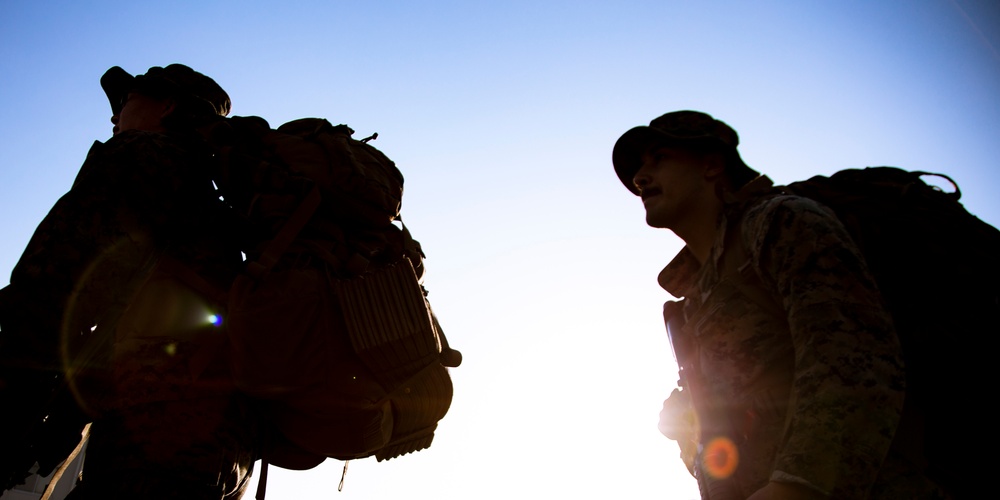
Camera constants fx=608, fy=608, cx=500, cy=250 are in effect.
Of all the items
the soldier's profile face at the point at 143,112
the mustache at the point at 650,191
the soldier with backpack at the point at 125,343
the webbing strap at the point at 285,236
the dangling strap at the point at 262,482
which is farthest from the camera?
the soldier's profile face at the point at 143,112

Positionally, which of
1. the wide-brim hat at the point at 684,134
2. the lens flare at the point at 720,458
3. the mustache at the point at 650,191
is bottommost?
the lens flare at the point at 720,458

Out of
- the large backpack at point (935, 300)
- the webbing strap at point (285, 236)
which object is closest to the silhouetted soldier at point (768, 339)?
the large backpack at point (935, 300)

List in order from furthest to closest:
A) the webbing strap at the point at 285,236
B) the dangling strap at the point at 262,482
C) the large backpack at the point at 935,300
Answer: the dangling strap at the point at 262,482, the webbing strap at the point at 285,236, the large backpack at the point at 935,300

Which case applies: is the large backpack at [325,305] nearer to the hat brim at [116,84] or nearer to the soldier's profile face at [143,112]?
the soldier's profile face at [143,112]

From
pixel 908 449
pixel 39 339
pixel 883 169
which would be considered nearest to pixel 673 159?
pixel 883 169

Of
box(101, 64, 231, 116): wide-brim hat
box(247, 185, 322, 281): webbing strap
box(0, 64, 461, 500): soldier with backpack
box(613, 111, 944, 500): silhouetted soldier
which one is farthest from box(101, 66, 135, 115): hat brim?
box(613, 111, 944, 500): silhouetted soldier

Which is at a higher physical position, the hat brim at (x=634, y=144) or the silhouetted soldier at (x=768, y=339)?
the hat brim at (x=634, y=144)

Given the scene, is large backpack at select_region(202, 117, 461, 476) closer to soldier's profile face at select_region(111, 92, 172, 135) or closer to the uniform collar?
soldier's profile face at select_region(111, 92, 172, 135)

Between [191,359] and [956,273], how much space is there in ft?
10.2

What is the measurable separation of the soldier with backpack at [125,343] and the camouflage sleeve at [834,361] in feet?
7.77

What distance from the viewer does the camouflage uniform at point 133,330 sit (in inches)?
102

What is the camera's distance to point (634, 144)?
3477 millimetres

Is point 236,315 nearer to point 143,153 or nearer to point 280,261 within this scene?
point 280,261

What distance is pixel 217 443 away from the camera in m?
2.75
